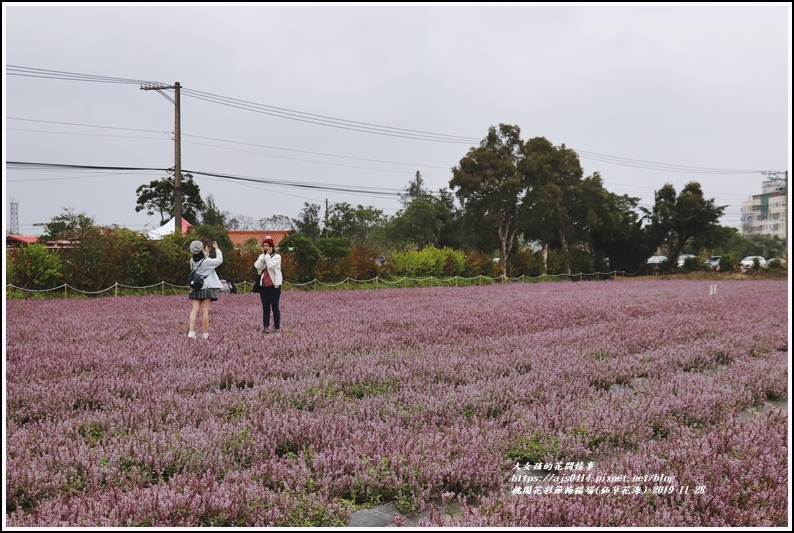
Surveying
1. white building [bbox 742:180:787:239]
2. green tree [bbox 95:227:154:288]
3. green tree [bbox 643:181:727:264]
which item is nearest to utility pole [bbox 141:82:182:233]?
green tree [bbox 95:227:154:288]

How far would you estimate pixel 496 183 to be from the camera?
41.4m

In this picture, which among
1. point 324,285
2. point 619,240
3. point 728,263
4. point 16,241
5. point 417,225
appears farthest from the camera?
point 417,225

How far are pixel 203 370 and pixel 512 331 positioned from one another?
5.94m

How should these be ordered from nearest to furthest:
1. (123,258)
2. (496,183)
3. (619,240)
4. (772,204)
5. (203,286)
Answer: (203,286) → (772,204) → (123,258) → (496,183) → (619,240)

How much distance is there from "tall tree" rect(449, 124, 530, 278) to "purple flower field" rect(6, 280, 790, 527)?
32.9m

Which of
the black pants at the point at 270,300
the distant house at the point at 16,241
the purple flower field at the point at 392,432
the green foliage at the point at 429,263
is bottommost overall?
the purple flower field at the point at 392,432

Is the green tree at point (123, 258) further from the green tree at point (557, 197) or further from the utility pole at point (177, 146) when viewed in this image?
the green tree at point (557, 197)

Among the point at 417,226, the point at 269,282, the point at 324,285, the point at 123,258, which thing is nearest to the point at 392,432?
the point at 269,282

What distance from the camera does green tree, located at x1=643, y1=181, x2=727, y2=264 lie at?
5159 centimetres

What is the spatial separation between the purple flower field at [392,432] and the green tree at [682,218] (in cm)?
4751

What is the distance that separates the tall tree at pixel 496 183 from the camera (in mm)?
41156

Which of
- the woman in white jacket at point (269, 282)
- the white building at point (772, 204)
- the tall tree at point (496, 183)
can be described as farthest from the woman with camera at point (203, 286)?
the tall tree at point (496, 183)

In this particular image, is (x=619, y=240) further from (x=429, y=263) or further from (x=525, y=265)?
(x=429, y=263)

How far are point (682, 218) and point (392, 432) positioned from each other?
179ft
